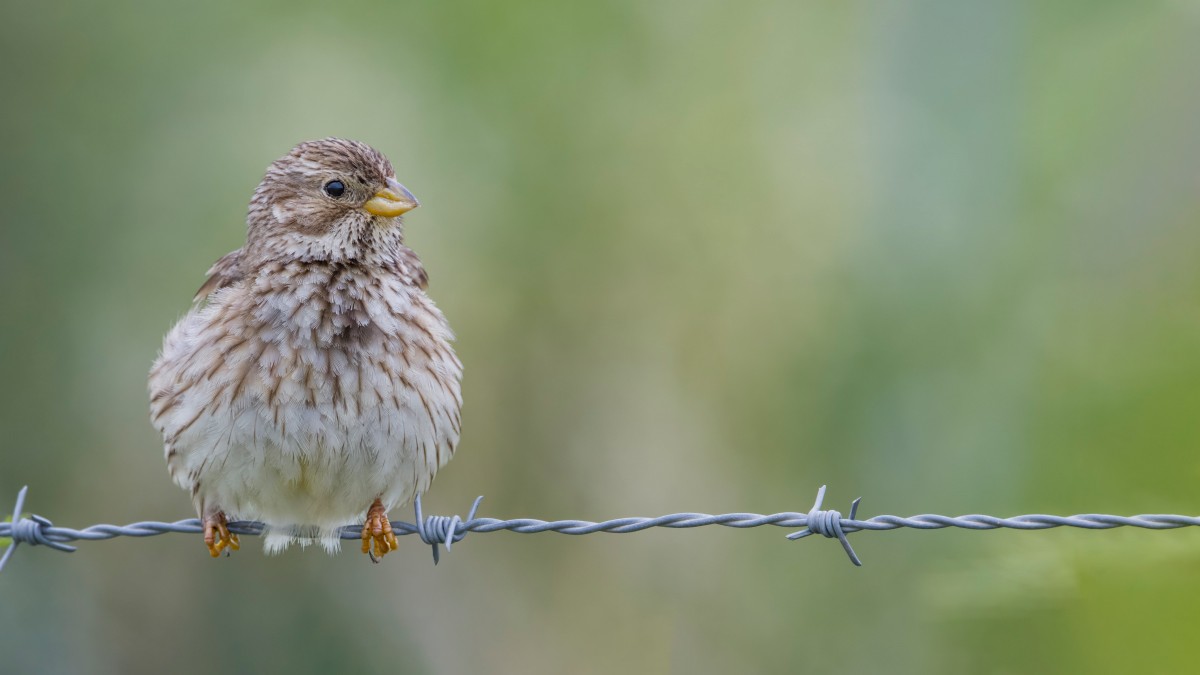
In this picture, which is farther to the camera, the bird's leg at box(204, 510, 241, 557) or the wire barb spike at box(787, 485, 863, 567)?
the bird's leg at box(204, 510, 241, 557)

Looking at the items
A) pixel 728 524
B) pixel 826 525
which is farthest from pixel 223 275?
pixel 826 525

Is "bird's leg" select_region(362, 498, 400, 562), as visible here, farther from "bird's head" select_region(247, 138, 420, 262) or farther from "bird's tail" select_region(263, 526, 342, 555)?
"bird's head" select_region(247, 138, 420, 262)

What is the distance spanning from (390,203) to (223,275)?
629 mm

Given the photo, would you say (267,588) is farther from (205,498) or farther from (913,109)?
(913,109)

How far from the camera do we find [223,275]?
488cm

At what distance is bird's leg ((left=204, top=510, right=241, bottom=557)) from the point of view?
476 centimetres

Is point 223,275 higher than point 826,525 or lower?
higher

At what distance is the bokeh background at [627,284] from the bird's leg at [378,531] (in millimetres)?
2745

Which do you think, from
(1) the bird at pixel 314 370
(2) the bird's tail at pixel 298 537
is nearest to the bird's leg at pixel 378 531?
(1) the bird at pixel 314 370

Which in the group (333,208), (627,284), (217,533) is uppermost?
(627,284)

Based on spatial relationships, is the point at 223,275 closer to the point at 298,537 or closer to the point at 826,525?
the point at 298,537

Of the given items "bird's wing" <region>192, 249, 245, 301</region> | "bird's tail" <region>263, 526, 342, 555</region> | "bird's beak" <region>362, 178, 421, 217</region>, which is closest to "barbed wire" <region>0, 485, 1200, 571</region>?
"bird's tail" <region>263, 526, 342, 555</region>

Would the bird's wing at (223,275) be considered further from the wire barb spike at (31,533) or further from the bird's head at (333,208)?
the wire barb spike at (31,533)

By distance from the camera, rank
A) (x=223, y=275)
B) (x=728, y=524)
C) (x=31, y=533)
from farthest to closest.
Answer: (x=223, y=275), (x=31, y=533), (x=728, y=524)
